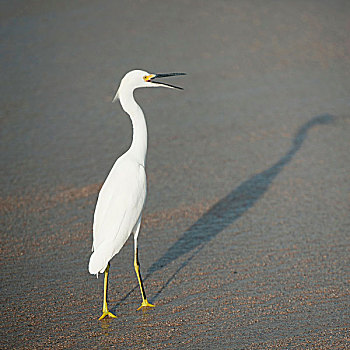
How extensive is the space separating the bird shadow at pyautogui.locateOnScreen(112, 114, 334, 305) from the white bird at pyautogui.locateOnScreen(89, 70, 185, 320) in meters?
0.53

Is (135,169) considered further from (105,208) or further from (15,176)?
(15,176)

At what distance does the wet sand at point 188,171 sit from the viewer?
341 cm

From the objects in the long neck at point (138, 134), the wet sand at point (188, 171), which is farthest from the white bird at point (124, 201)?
the wet sand at point (188, 171)

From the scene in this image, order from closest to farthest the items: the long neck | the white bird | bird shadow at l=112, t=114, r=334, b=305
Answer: the white bird, the long neck, bird shadow at l=112, t=114, r=334, b=305

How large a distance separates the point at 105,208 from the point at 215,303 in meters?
0.97

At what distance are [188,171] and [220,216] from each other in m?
0.93

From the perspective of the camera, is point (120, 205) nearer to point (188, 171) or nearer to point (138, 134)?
point (138, 134)

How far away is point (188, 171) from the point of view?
220 inches

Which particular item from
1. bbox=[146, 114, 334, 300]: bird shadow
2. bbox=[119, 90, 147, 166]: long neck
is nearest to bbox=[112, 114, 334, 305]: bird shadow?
bbox=[146, 114, 334, 300]: bird shadow

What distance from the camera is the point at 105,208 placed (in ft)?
11.6

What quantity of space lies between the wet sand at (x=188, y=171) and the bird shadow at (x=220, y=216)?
0.06ft

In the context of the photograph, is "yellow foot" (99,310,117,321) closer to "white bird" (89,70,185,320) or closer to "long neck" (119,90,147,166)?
"white bird" (89,70,185,320)

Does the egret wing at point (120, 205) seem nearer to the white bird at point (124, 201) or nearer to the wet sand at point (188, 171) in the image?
the white bird at point (124, 201)

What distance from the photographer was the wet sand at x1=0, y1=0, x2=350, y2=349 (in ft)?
11.2
